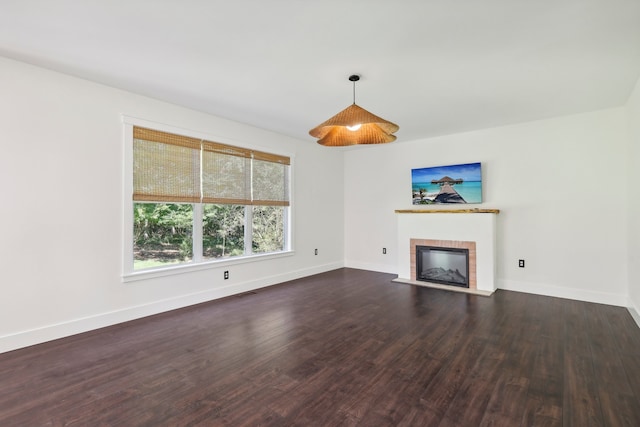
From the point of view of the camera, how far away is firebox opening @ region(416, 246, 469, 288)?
4.84 m

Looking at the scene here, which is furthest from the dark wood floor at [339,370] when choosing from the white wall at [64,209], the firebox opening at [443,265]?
the firebox opening at [443,265]

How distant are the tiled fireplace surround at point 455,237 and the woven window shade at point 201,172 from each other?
217cm

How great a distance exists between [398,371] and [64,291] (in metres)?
3.13

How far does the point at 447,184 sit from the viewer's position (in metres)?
5.15

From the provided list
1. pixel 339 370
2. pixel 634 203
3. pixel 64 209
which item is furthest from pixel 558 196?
pixel 64 209

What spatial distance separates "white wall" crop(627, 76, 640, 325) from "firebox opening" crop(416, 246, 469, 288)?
5.87 feet

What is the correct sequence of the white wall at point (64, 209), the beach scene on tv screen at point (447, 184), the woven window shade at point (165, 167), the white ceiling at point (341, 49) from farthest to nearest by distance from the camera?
the beach scene on tv screen at point (447, 184) < the woven window shade at point (165, 167) < the white wall at point (64, 209) < the white ceiling at point (341, 49)

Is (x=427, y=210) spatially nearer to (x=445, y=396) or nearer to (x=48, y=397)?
(x=445, y=396)

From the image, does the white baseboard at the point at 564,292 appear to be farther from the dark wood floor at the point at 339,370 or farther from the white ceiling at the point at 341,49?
the white ceiling at the point at 341,49

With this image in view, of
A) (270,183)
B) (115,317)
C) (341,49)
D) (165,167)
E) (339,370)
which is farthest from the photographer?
(270,183)

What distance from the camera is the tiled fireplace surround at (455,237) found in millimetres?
4566

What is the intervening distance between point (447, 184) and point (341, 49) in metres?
3.39

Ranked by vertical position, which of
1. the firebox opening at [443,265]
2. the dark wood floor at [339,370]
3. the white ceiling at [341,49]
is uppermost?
the white ceiling at [341,49]

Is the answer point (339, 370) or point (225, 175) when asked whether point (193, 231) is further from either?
point (339, 370)
